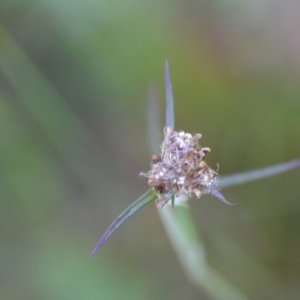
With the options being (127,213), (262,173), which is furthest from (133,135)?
(127,213)

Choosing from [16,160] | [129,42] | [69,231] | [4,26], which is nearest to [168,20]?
[129,42]

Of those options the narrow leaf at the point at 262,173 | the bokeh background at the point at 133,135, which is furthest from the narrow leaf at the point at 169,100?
the bokeh background at the point at 133,135

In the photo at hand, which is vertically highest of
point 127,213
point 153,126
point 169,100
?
point 153,126

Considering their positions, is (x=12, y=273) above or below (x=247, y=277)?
below

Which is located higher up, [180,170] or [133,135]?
Result: [133,135]

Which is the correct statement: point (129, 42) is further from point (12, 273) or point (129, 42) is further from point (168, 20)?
point (12, 273)

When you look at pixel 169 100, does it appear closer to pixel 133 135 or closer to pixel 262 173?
pixel 262 173

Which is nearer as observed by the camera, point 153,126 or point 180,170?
point 180,170
